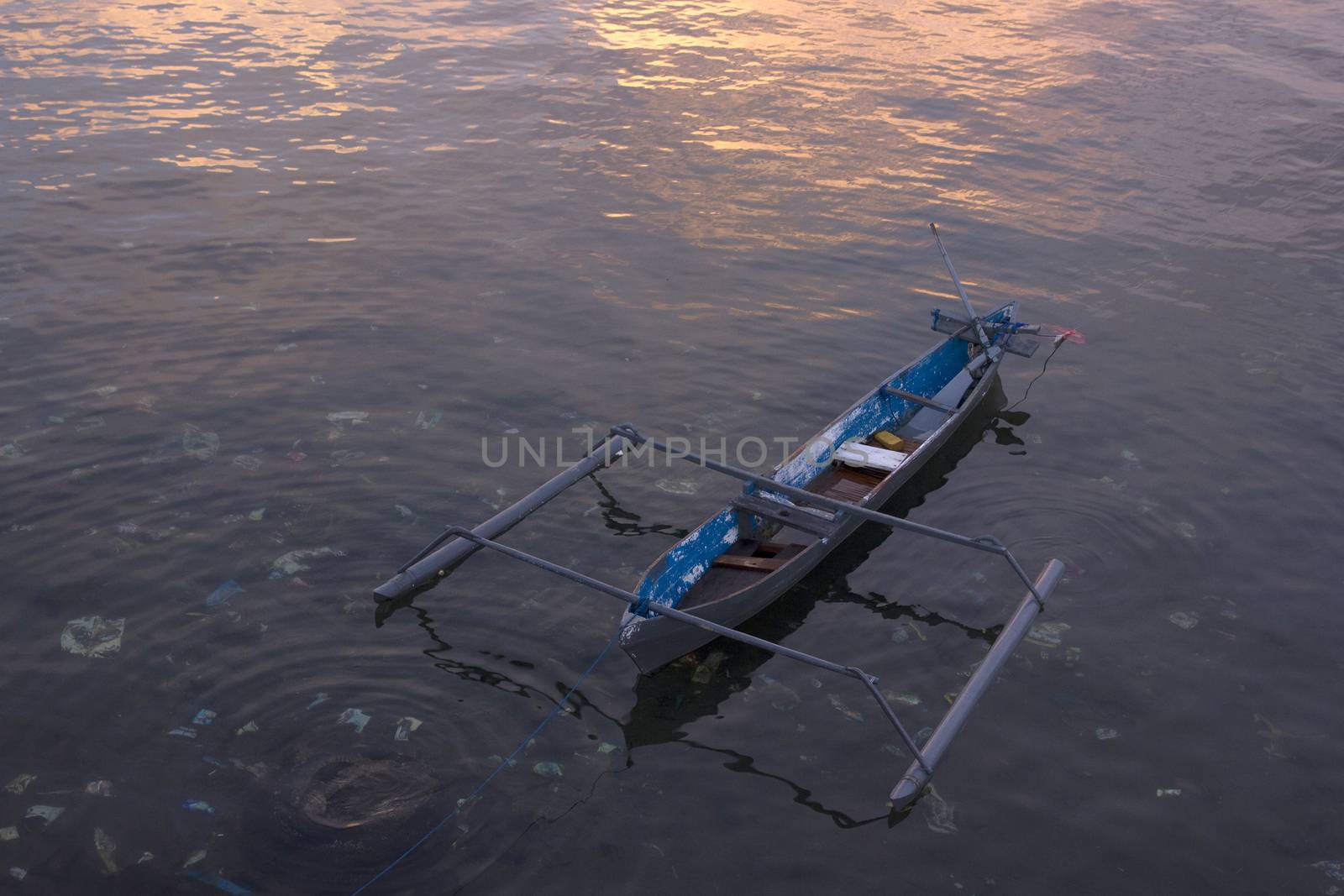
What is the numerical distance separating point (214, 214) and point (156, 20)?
15351 mm

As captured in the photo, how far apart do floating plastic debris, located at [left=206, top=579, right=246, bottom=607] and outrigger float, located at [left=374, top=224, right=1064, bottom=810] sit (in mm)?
1630

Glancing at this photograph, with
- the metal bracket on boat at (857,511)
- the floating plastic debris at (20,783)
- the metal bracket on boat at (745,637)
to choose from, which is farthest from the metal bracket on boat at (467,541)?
the floating plastic debris at (20,783)

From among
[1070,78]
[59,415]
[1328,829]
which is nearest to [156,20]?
[59,415]

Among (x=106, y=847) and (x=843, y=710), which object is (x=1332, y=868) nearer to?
(x=843, y=710)

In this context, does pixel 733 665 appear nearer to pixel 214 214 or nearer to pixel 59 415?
pixel 59 415

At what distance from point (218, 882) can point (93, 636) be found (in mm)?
3627

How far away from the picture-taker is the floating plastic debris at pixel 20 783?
9375 mm

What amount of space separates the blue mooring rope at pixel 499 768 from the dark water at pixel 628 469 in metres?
0.11

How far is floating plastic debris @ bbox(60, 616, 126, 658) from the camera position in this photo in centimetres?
1087

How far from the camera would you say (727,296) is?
61.1ft

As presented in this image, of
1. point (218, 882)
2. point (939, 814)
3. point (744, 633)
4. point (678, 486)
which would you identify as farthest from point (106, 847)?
point (678, 486)

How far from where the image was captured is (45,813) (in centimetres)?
918

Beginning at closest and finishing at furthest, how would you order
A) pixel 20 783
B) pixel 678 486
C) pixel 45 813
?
pixel 45 813 → pixel 20 783 → pixel 678 486

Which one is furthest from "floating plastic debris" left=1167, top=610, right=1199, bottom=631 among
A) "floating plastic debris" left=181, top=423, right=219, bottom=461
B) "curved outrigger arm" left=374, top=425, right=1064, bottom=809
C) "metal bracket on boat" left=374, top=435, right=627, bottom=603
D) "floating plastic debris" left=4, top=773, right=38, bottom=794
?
"floating plastic debris" left=181, top=423, right=219, bottom=461
